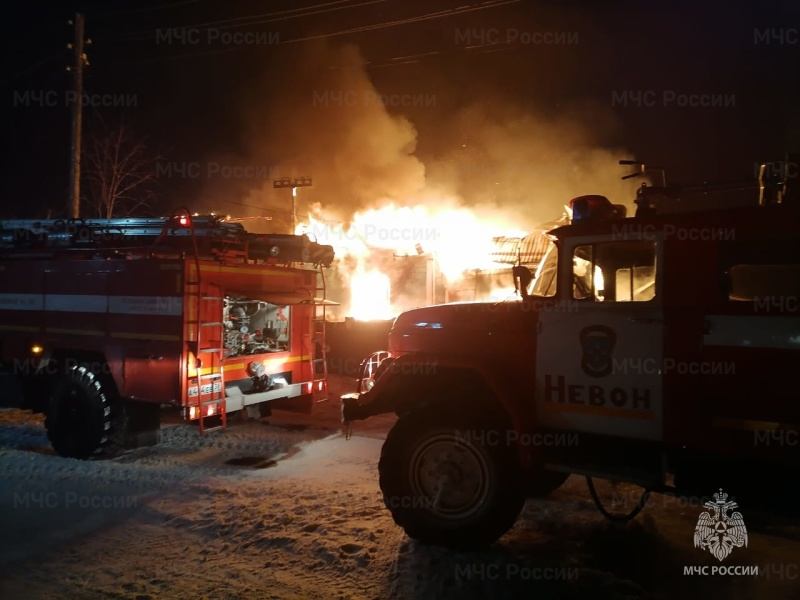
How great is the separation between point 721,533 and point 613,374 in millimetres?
1868

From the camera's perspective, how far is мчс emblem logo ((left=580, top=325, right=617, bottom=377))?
4.09 meters

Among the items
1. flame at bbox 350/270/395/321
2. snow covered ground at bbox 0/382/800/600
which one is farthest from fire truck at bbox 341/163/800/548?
flame at bbox 350/270/395/321

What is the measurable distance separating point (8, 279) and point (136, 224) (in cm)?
222

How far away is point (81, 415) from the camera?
7203 millimetres

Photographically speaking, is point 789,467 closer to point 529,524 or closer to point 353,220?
point 529,524

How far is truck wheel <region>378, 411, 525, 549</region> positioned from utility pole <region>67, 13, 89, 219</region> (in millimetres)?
10478

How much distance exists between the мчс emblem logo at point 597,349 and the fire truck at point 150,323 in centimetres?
432

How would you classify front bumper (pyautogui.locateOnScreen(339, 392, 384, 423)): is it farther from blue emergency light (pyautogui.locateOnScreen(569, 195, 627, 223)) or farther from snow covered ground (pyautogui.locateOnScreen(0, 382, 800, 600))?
blue emergency light (pyautogui.locateOnScreen(569, 195, 627, 223))

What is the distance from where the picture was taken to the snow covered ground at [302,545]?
4.01 meters

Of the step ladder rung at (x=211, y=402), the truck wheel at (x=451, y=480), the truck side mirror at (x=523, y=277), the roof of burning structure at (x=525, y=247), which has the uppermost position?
the roof of burning structure at (x=525, y=247)

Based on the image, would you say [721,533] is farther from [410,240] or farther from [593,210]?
[410,240]

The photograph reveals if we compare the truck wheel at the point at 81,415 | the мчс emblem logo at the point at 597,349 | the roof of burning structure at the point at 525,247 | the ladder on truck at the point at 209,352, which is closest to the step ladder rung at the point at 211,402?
the ladder on truck at the point at 209,352

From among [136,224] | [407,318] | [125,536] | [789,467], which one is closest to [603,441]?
[789,467]

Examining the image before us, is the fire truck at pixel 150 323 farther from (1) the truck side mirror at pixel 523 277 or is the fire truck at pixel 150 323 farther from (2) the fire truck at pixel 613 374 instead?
(1) the truck side mirror at pixel 523 277
